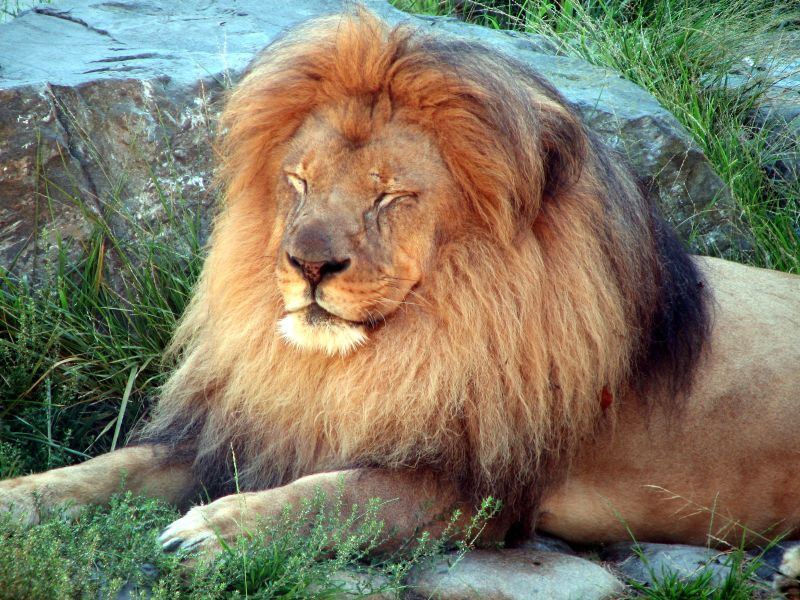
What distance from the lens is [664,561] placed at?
11.1 feet

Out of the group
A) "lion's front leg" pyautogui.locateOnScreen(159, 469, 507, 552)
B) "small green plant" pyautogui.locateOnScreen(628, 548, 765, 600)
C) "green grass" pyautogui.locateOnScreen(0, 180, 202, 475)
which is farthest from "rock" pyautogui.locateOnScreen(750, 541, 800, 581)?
"green grass" pyautogui.locateOnScreen(0, 180, 202, 475)

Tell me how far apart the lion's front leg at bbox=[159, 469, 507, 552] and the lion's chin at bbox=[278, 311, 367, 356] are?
358 mm

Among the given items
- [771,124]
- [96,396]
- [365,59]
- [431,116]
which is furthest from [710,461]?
[771,124]

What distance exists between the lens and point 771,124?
637 centimetres

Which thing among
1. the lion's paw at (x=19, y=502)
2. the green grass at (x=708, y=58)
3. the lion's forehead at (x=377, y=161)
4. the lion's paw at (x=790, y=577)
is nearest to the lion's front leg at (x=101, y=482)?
the lion's paw at (x=19, y=502)

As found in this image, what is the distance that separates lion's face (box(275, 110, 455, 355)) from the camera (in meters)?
2.98

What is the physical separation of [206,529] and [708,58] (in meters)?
5.03

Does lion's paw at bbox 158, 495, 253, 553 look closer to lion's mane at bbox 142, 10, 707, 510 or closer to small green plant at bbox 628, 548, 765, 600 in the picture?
lion's mane at bbox 142, 10, 707, 510

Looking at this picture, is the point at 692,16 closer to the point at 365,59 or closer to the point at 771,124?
the point at 771,124

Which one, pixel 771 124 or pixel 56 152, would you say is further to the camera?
pixel 771 124

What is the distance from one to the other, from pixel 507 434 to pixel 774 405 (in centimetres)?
100

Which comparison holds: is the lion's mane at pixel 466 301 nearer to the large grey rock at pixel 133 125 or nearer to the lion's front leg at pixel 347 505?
the lion's front leg at pixel 347 505

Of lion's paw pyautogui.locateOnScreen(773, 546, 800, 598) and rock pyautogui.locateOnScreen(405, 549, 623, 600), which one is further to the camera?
lion's paw pyautogui.locateOnScreen(773, 546, 800, 598)

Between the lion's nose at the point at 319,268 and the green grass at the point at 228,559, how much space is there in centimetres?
58
